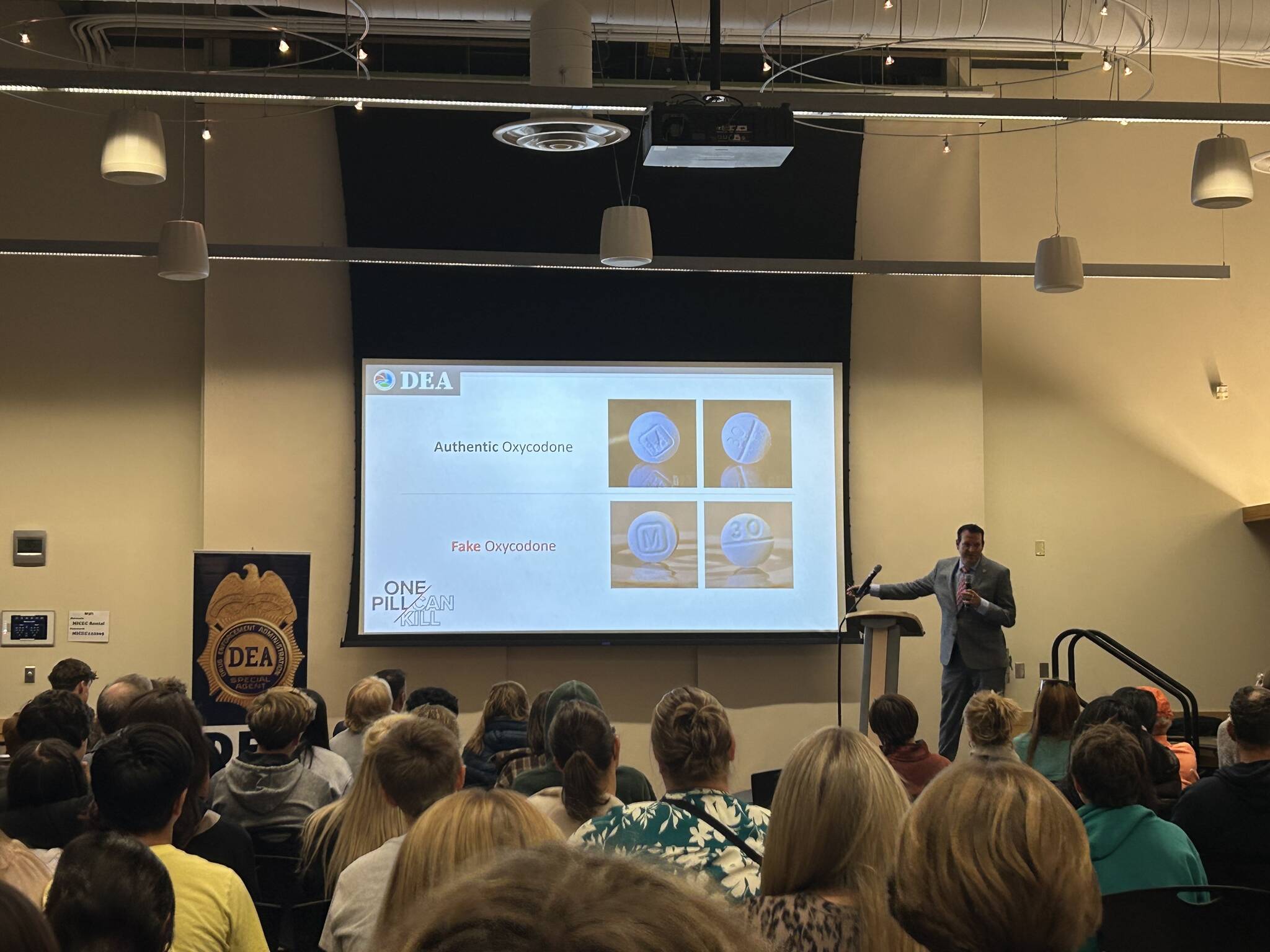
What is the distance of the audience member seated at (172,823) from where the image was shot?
7.82 feet

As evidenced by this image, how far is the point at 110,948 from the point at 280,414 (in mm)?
8052

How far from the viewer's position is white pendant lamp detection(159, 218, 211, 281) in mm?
6957

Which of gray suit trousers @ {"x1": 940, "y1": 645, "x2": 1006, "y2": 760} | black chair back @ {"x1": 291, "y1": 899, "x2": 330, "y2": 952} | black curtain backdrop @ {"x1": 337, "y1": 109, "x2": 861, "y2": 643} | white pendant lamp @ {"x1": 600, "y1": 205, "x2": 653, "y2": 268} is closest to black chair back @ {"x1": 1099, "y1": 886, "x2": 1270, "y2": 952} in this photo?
black chair back @ {"x1": 291, "y1": 899, "x2": 330, "y2": 952}

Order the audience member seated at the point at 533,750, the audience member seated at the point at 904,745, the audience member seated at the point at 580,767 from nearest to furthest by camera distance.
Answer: the audience member seated at the point at 580,767 < the audience member seated at the point at 533,750 < the audience member seated at the point at 904,745

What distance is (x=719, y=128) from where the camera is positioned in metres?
5.39

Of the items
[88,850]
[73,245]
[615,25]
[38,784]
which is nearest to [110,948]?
[88,850]

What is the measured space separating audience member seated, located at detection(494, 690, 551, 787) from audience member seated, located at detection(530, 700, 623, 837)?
2.97 ft

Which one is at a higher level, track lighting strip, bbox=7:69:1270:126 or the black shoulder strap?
track lighting strip, bbox=7:69:1270:126

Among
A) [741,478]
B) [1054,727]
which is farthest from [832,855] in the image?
[741,478]

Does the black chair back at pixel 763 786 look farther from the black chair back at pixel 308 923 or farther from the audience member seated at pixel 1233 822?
the black chair back at pixel 308 923

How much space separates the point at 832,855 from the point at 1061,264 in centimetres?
570

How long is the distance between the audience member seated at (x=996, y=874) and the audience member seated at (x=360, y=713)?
3.89 m

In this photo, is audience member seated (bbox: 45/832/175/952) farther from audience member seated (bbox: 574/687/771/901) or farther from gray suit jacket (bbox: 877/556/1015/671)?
gray suit jacket (bbox: 877/556/1015/671)

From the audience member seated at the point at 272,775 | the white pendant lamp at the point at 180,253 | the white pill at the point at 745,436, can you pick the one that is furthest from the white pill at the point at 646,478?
the audience member seated at the point at 272,775
